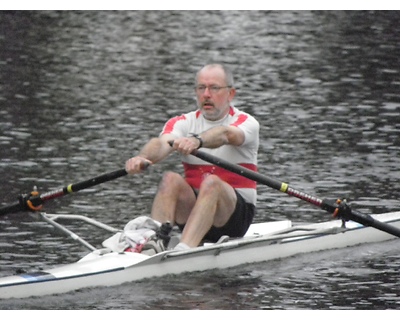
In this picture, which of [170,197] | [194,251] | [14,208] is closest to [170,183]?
[170,197]

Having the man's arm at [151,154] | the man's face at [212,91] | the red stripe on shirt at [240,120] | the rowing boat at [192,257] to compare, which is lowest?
the rowing boat at [192,257]

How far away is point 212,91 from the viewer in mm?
9852

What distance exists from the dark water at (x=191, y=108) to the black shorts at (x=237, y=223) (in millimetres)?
313

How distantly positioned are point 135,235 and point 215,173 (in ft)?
2.73

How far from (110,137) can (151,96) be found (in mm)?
3104

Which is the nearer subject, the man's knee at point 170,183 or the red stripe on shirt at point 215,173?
the man's knee at point 170,183

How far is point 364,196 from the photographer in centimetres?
1297

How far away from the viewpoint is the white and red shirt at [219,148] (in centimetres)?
997

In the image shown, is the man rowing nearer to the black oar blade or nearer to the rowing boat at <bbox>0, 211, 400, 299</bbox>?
the rowing boat at <bbox>0, 211, 400, 299</bbox>

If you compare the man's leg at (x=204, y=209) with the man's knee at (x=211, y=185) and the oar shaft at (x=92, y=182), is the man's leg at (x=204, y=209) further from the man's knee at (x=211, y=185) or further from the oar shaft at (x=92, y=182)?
the oar shaft at (x=92, y=182)

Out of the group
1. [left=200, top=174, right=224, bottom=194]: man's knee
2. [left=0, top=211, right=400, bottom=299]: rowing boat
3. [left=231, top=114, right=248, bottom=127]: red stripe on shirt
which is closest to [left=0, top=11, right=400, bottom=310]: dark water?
[left=0, top=211, right=400, bottom=299]: rowing boat

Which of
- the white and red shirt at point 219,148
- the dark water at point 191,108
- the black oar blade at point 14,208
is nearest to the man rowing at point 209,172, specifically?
the white and red shirt at point 219,148
